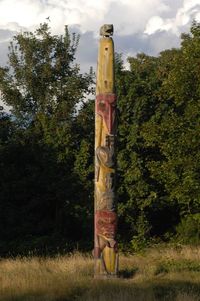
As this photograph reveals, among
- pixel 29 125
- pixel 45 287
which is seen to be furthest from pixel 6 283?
pixel 29 125

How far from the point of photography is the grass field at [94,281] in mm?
10223

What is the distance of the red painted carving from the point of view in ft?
41.5

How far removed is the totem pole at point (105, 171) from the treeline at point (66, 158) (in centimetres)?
1142

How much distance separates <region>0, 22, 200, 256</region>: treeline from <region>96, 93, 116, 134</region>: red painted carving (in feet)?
38.6

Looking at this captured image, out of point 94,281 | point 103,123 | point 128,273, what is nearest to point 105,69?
point 103,123

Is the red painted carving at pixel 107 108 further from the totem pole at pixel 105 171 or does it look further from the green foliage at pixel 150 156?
the green foliage at pixel 150 156

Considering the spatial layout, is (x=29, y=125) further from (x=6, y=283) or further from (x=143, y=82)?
(x=6, y=283)

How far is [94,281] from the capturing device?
38.6 feet

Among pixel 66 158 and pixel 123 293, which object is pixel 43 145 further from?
pixel 123 293

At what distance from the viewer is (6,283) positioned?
11273 millimetres

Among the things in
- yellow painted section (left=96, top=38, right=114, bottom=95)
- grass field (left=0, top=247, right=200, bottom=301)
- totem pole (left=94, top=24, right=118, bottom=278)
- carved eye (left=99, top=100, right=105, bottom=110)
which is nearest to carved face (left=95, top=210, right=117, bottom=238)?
totem pole (left=94, top=24, right=118, bottom=278)

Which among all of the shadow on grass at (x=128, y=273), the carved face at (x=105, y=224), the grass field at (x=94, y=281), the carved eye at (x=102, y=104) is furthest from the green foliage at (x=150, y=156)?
the carved face at (x=105, y=224)

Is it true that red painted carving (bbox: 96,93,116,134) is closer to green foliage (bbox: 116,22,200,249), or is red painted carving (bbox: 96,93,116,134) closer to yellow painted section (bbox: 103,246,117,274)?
yellow painted section (bbox: 103,246,117,274)

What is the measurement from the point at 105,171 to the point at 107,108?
1.39 meters
